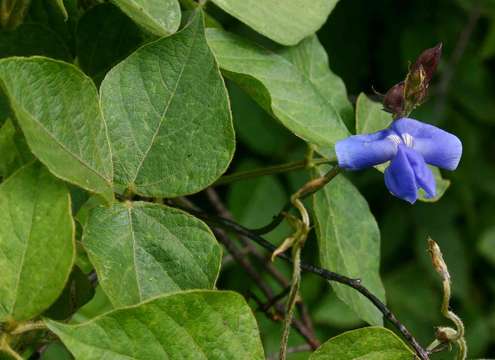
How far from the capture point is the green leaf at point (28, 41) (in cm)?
82

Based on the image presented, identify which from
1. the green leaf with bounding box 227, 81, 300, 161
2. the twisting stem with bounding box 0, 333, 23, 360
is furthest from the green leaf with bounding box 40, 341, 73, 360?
the twisting stem with bounding box 0, 333, 23, 360

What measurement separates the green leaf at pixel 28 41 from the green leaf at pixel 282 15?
0.52ft

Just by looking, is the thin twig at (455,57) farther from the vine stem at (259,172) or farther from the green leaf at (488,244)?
the vine stem at (259,172)

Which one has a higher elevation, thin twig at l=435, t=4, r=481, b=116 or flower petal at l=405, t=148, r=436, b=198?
flower petal at l=405, t=148, r=436, b=198

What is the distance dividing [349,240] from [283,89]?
0.16m

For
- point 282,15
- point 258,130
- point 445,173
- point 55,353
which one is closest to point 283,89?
point 282,15

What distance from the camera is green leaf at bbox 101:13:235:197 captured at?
69cm

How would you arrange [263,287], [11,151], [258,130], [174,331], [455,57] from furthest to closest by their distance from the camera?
[455,57] → [258,130] → [263,287] → [11,151] → [174,331]

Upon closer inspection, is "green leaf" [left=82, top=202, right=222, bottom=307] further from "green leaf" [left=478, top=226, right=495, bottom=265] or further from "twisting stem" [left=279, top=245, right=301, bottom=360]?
"green leaf" [left=478, top=226, right=495, bottom=265]

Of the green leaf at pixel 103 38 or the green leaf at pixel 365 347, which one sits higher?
the green leaf at pixel 103 38

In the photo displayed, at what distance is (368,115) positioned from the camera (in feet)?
3.14

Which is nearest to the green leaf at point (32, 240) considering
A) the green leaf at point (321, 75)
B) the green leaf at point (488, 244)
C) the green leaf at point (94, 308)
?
the green leaf at point (321, 75)

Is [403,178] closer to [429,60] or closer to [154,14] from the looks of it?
[429,60]

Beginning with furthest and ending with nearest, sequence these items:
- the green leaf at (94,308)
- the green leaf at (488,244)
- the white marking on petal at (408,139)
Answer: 1. the green leaf at (488,244)
2. the green leaf at (94,308)
3. the white marking on petal at (408,139)
